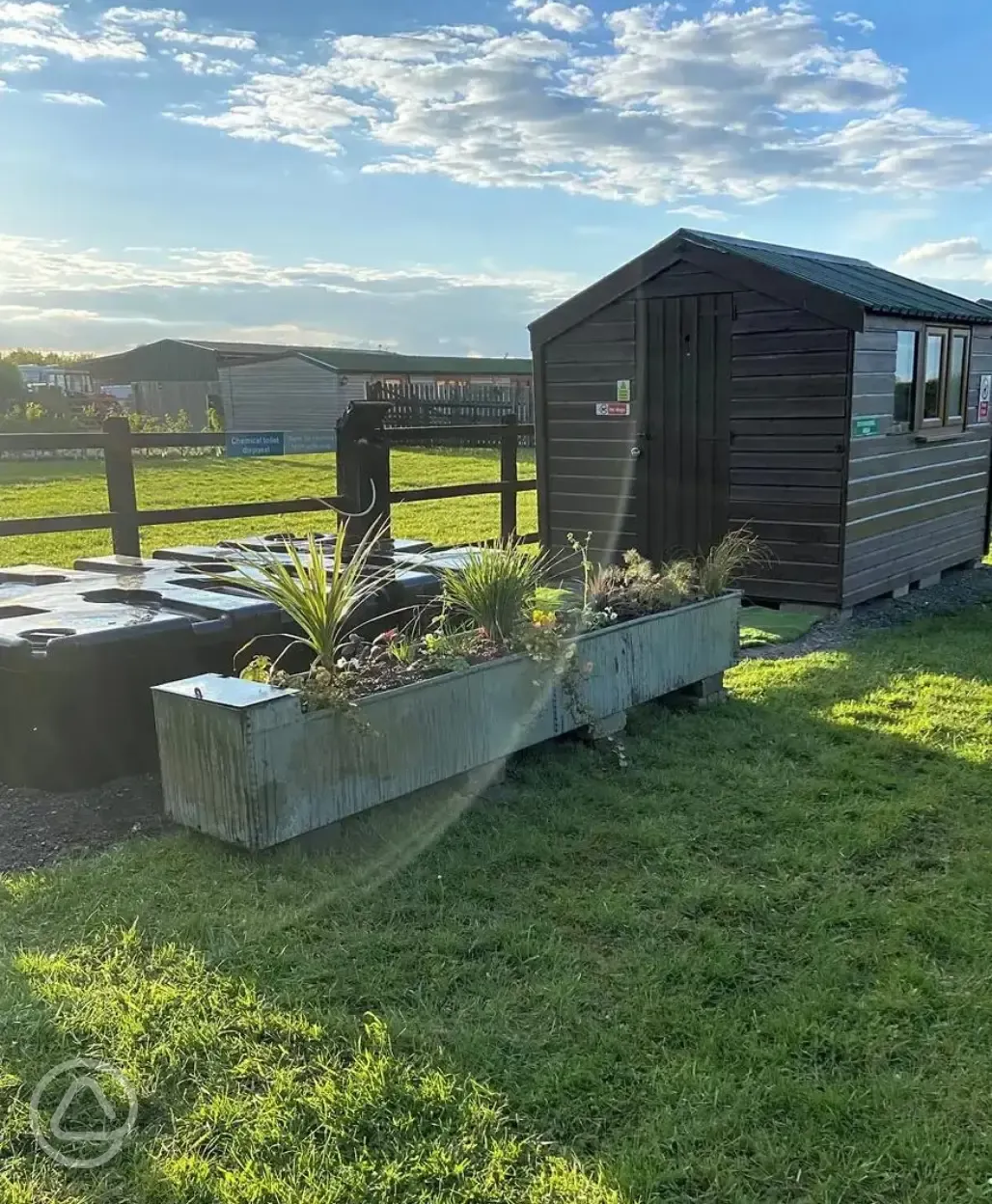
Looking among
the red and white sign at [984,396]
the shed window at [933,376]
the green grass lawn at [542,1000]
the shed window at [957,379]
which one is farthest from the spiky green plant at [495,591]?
the red and white sign at [984,396]

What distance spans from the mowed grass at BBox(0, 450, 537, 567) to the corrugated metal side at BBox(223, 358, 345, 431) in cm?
1099

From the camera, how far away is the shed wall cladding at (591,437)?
724cm

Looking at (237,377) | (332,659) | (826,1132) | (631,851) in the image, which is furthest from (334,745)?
(237,377)

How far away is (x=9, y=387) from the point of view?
29469 mm

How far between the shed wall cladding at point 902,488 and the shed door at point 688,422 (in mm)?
898

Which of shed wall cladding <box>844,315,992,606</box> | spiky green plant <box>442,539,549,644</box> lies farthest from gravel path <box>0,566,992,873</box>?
shed wall cladding <box>844,315,992,606</box>

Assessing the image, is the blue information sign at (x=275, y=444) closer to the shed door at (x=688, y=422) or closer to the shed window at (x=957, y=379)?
the shed door at (x=688, y=422)

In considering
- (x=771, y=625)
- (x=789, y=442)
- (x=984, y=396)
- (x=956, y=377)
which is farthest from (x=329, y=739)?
(x=984, y=396)

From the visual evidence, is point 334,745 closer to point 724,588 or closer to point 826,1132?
point 826,1132

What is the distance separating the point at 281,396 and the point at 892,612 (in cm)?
2765

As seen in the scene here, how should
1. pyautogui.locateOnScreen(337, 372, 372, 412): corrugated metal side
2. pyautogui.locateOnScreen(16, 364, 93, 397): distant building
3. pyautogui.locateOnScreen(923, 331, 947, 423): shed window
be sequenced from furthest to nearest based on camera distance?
pyautogui.locateOnScreen(16, 364, 93, 397): distant building < pyautogui.locateOnScreen(337, 372, 372, 412): corrugated metal side < pyautogui.locateOnScreen(923, 331, 947, 423): shed window

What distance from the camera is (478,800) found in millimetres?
3402

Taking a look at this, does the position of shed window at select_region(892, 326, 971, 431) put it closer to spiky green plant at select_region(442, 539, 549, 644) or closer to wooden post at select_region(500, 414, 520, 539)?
wooden post at select_region(500, 414, 520, 539)

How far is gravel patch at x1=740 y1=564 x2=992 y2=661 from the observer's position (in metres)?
5.83
